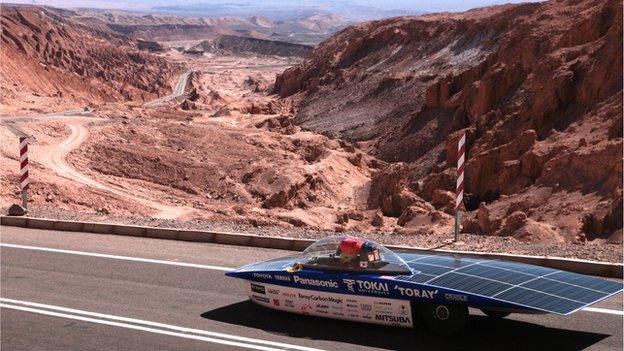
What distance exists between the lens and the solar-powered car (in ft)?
27.4

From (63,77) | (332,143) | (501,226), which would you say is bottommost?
(501,226)

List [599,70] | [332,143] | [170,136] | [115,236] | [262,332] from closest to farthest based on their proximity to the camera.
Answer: [262,332] < [115,236] < [599,70] < [170,136] < [332,143]

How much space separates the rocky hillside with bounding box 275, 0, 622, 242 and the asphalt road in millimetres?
11059

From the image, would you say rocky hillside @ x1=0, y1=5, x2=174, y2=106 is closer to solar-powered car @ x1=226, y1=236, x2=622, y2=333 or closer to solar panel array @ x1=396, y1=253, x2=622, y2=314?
solar-powered car @ x1=226, y1=236, x2=622, y2=333

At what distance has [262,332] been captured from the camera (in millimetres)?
9133

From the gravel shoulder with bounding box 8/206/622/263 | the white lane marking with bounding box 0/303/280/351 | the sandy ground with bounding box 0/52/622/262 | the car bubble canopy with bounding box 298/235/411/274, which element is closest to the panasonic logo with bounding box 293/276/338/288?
the car bubble canopy with bounding box 298/235/411/274

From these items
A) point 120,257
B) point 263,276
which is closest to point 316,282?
point 263,276

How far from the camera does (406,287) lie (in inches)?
342

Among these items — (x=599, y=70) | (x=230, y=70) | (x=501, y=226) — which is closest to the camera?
(x=501, y=226)

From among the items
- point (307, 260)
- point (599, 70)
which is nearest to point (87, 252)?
point (307, 260)

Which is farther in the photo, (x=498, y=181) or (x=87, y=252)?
(x=498, y=181)

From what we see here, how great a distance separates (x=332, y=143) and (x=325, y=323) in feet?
108

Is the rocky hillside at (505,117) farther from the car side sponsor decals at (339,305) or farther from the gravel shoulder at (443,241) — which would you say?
the car side sponsor decals at (339,305)

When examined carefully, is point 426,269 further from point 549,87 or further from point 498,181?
point 549,87
